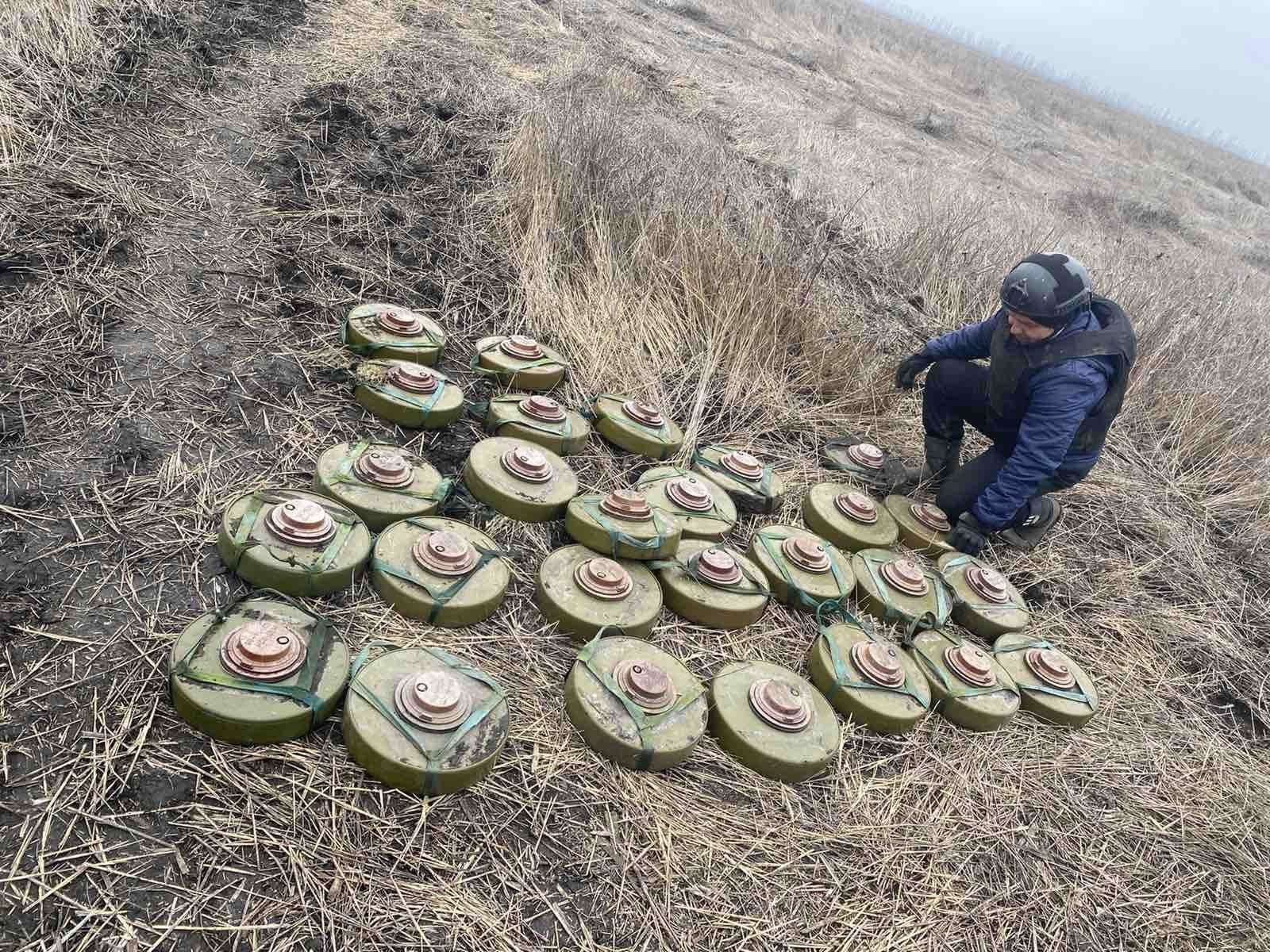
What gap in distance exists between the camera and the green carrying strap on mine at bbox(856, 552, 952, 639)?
347cm

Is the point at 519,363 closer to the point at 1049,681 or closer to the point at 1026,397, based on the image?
the point at 1026,397

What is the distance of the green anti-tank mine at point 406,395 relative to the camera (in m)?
3.56

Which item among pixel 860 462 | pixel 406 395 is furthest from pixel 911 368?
pixel 406 395

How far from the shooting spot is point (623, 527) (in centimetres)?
318

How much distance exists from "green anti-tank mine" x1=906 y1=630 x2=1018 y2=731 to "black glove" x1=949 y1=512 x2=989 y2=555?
2.78ft

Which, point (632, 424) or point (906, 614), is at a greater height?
point (632, 424)

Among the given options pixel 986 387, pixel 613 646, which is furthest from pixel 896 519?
pixel 613 646

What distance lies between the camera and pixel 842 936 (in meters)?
2.31

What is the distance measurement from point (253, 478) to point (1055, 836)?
3.44 m

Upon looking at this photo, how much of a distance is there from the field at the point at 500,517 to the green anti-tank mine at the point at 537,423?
18 cm

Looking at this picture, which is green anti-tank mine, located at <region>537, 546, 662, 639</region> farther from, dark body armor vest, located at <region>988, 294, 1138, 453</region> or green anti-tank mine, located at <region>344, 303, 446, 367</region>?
dark body armor vest, located at <region>988, 294, 1138, 453</region>

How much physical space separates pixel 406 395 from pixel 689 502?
1.43m

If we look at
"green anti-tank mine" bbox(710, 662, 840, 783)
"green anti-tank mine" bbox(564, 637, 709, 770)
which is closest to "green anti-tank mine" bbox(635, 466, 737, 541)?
"green anti-tank mine" bbox(710, 662, 840, 783)

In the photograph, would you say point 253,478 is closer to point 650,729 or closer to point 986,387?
point 650,729
